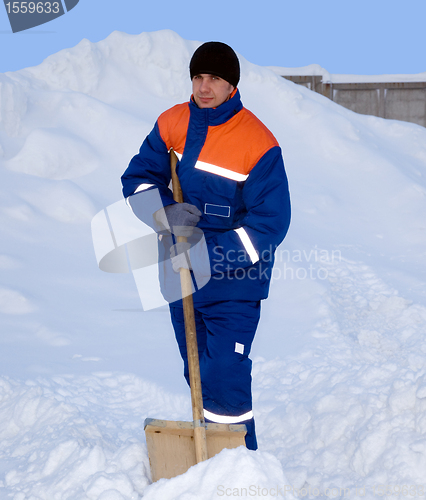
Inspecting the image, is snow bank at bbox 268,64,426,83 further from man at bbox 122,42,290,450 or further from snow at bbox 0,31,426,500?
man at bbox 122,42,290,450

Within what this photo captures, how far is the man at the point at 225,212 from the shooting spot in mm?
2203

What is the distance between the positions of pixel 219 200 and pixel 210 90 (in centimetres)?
47

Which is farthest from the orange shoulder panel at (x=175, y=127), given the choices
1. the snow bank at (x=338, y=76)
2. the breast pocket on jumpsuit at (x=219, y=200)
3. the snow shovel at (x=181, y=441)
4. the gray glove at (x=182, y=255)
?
the snow bank at (x=338, y=76)

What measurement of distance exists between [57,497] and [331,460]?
132 cm

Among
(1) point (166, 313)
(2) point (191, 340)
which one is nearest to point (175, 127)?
(2) point (191, 340)

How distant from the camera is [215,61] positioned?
7.38 ft

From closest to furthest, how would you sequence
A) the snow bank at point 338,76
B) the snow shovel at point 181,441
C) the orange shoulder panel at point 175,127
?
the snow shovel at point 181,441 → the orange shoulder panel at point 175,127 → the snow bank at point 338,76

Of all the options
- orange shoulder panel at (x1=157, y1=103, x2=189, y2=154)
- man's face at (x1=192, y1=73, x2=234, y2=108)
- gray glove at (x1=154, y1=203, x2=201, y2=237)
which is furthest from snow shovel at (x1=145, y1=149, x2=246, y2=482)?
man's face at (x1=192, y1=73, x2=234, y2=108)

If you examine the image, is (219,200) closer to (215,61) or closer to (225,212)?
(225,212)

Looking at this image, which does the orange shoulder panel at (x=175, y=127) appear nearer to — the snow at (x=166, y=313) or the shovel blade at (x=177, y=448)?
the shovel blade at (x=177, y=448)

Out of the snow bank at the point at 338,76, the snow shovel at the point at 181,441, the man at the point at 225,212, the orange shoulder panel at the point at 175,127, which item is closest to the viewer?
the snow shovel at the point at 181,441

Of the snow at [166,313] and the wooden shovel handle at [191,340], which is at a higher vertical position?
the wooden shovel handle at [191,340]

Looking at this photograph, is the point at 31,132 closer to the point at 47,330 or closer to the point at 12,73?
the point at 12,73

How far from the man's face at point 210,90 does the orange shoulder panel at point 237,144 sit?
10 cm
